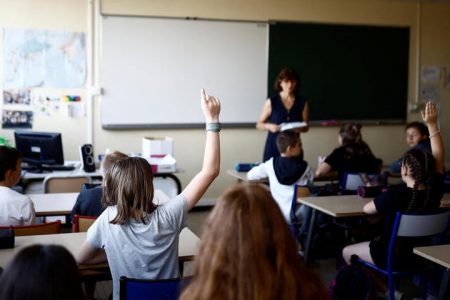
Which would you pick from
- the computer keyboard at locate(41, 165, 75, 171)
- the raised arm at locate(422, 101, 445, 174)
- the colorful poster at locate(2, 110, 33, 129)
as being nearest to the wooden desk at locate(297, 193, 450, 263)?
the raised arm at locate(422, 101, 445, 174)

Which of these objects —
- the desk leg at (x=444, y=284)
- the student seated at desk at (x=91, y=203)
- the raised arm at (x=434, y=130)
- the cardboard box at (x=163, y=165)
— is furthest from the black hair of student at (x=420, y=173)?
the cardboard box at (x=163, y=165)

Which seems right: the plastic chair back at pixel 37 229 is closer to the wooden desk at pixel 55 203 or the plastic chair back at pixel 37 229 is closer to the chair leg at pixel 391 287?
the wooden desk at pixel 55 203

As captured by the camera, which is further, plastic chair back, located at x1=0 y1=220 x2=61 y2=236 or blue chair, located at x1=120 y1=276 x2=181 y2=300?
plastic chair back, located at x1=0 y1=220 x2=61 y2=236

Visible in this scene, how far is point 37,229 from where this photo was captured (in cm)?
284

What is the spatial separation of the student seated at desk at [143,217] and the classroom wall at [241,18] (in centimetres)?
406

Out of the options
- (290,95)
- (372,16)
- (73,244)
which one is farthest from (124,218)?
(372,16)

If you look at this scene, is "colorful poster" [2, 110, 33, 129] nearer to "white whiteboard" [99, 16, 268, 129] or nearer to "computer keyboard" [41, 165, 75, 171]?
"white whiteboard" [99, 16, 268, 129]

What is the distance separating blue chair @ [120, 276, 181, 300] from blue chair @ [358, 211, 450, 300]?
64.7 inches

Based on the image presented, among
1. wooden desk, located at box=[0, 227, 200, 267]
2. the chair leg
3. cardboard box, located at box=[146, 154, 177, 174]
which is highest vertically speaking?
cardboard box, located at box=[146, 154, 177, 174]

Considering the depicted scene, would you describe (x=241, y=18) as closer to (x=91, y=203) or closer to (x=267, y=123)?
(x=267, y=123)

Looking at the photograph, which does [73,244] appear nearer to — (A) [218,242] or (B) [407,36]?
(A) [218,242]

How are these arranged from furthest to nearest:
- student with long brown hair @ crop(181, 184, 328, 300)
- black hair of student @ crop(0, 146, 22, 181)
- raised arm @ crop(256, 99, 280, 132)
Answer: raised arm @ crop(256, 99, 280, 132), black hair of student @ crop(0, 146, 22, 181), student with long brown hair @ crop(181, 184, 328, 300)

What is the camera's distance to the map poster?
Answer: 5.86 m

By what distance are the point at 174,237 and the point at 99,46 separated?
167 inches
